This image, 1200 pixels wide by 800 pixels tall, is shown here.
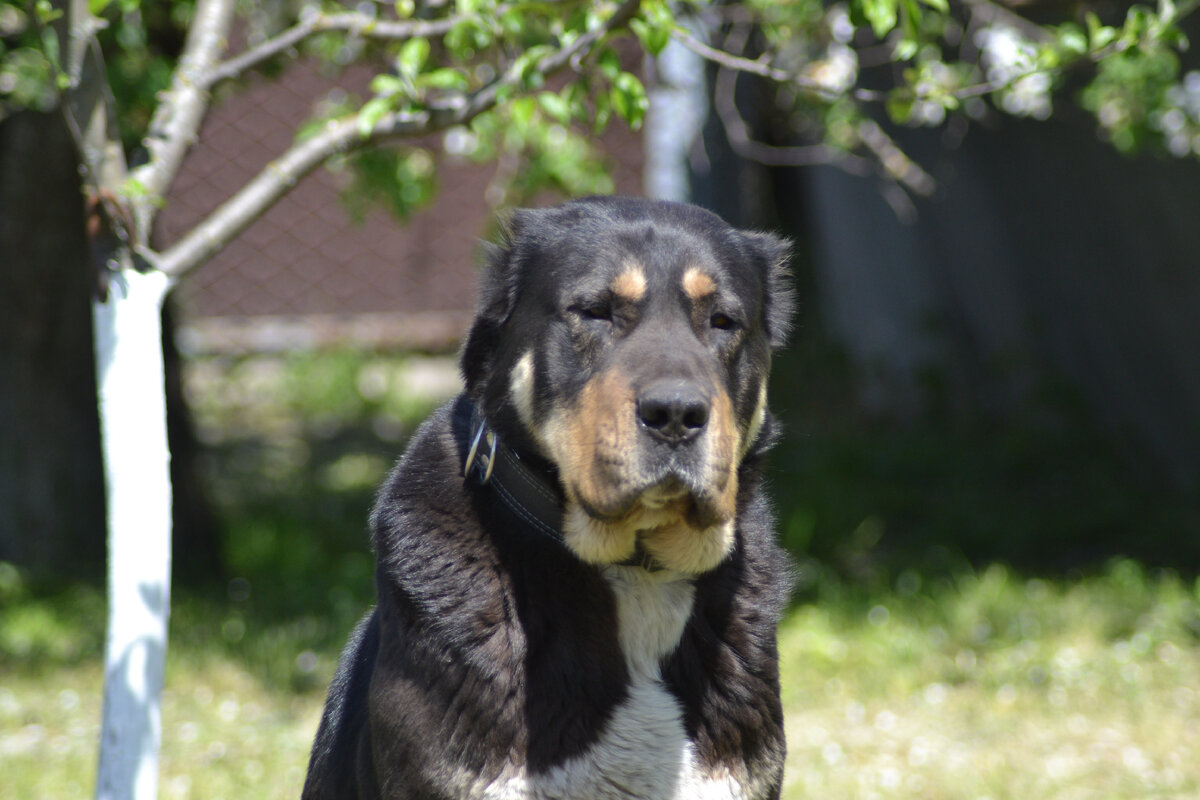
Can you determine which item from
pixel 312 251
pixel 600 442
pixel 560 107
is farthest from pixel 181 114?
pixel 312 251

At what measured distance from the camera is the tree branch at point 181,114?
8.54ft

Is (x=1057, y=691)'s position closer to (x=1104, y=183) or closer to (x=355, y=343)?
(x=1104, y=183)

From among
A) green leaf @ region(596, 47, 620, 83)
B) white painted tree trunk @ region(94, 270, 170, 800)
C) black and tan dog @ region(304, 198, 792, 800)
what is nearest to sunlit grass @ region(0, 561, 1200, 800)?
white painted tree trunk @ region(94, 270, 170, 800)

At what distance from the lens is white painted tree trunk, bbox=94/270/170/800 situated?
242 cm

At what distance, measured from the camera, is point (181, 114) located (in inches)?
106

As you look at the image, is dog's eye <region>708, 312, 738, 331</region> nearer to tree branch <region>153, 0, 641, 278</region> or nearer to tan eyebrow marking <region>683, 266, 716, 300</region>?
tan eyebrow marking <region>683, 266, 716, 300</region>

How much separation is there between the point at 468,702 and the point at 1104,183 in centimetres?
530

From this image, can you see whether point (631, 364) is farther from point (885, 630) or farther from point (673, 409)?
point (885, 630)

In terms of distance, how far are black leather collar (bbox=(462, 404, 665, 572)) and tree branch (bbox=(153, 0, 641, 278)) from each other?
0.81 metres

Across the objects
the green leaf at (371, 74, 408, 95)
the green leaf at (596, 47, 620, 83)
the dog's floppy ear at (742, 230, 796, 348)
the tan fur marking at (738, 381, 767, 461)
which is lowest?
the tan fur marking at (738, 381, 767, 461)

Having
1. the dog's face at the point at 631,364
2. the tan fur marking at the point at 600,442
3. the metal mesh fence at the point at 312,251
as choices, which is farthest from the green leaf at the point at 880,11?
the metal mesh fence at the point at 312,251

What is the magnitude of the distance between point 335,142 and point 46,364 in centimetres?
304

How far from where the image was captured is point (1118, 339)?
625 cm

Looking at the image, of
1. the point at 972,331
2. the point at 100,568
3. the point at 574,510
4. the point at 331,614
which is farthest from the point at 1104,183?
the point at 100,568
